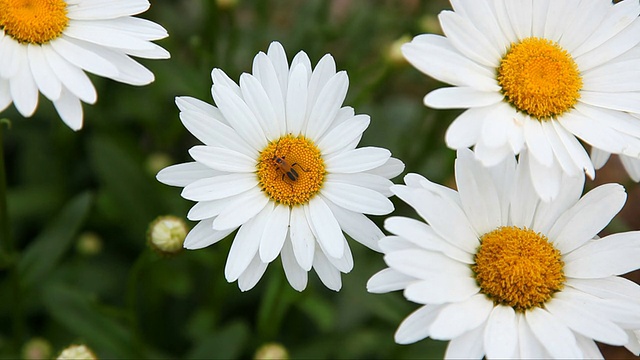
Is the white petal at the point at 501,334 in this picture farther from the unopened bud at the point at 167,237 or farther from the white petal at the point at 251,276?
the unopened bud at the point at 167,237

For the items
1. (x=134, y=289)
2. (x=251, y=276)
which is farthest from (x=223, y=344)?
(x=251, y=276)

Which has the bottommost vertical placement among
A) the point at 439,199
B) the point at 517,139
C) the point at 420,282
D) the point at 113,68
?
the point at 420,282

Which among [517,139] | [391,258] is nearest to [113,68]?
[391,258]

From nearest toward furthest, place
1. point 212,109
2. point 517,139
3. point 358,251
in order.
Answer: point 517,139
point 212,109
point 358,251

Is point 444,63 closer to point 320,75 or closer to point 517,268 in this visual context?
point 320,75

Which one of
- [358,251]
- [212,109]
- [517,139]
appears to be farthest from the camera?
[358,251]

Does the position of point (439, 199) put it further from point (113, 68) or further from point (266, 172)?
point (113, 68)

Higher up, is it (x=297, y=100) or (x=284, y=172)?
(x=297, y=100)
